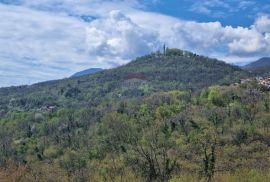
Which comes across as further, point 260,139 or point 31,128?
point 31,128

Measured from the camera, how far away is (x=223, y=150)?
108562mm

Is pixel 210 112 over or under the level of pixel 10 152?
over

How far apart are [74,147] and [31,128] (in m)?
48.4

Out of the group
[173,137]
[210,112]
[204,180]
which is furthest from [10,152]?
[204,180]

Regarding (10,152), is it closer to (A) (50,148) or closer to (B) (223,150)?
(A) (50,148)

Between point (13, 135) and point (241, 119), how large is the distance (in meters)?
90.0

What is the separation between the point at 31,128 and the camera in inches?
7215

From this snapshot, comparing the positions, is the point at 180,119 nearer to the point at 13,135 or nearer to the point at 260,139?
the point at 260,139

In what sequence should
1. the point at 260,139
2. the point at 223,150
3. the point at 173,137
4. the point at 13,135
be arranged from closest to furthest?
the point at 223,150 < the point at 260,139 < the point at 173,137 < the point at 13,135

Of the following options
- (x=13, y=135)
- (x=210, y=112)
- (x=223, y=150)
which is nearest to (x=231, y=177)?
(x=223, y=150)

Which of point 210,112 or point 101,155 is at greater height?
point 210,112

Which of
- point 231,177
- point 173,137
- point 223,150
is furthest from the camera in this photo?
point 173,137

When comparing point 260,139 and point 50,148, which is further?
point 50,148

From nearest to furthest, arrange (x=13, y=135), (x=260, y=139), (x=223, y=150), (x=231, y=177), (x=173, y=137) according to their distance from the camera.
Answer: (x=231, y=177) < (x=223, y=150) < (x=260, y=139) < (x=173, y=137) < (x=13, y=135)
